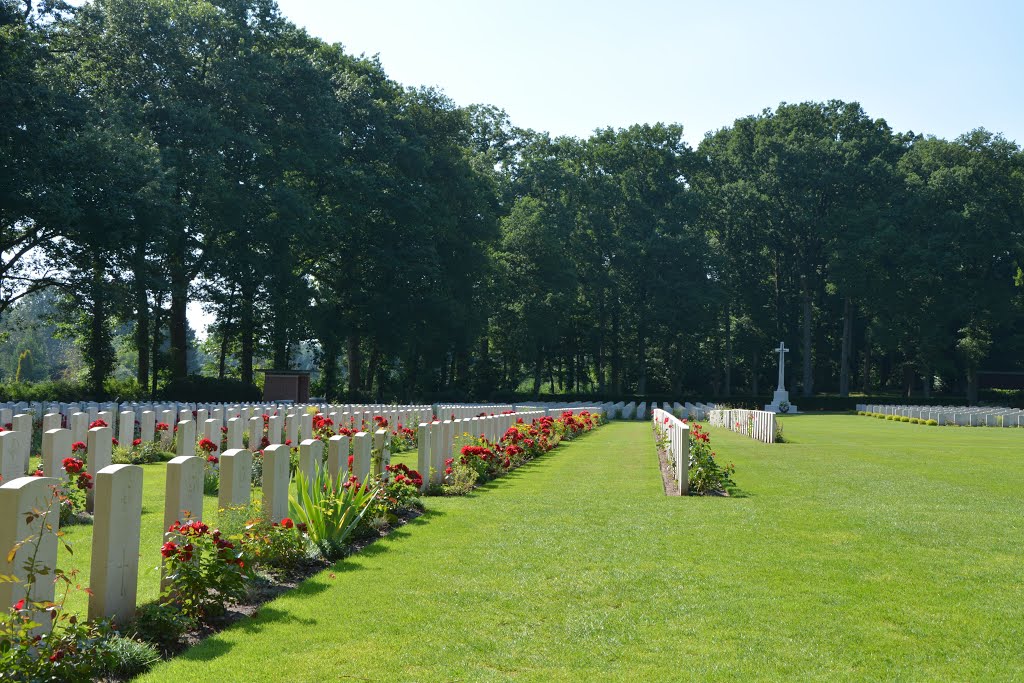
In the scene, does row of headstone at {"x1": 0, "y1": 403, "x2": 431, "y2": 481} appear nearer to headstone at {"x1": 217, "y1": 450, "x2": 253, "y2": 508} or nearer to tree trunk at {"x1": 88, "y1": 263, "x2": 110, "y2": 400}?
headstone at {"x1": 217, "y1": 450, "x2": 253, "y2": 508}

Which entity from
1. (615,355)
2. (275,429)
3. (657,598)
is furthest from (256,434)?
(615,355)

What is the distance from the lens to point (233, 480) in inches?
251

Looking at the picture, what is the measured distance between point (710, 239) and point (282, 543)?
64.3 meters

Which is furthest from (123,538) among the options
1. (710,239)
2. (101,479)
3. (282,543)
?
(710,239)

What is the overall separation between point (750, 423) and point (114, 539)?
82.2 feet

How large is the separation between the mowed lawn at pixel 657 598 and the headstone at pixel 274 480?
71cm

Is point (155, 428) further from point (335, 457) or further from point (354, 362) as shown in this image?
point (354, 362)

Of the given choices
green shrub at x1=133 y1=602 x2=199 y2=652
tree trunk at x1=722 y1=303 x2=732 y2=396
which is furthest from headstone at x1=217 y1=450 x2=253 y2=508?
tree trunk at x1=722 y1=303 x2=732 y2=396

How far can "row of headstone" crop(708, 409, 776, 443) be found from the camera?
954 inches

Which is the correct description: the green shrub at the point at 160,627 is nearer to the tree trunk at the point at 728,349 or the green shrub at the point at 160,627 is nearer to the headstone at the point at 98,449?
the headstone at the point at 98,449

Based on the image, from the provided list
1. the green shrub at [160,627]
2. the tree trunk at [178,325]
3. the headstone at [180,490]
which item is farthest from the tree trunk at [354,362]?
the green shrub at [160,627]

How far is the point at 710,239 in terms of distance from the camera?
68.4m

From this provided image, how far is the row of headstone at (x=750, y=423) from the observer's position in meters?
24.2

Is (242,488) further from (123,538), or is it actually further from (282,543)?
(123,538)
